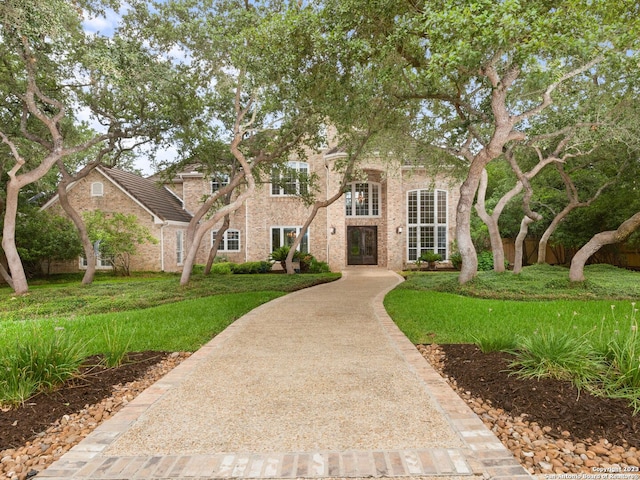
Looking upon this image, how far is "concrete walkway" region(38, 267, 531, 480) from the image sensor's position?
257 cm

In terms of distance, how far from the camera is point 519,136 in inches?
430

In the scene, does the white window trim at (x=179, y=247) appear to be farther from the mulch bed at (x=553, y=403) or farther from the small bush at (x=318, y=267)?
the mulch bed at (x=553, y=403)

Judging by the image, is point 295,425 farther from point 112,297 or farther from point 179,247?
point 179,247

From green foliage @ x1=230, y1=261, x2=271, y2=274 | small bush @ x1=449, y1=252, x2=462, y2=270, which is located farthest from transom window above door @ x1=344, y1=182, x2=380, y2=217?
green foliage @ x1=230, y1=261, x2=271, y2=274

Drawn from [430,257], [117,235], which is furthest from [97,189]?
[430,257]

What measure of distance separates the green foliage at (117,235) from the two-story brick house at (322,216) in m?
0.86

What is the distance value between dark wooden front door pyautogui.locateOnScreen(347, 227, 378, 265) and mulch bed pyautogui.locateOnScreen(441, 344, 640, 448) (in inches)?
729

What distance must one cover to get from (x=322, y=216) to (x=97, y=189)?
12046mm

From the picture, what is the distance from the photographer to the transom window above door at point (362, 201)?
74.8 feet

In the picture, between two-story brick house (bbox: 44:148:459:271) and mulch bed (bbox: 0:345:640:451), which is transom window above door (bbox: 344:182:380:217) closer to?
two-story brick house (bbox: 44:148:459:271)

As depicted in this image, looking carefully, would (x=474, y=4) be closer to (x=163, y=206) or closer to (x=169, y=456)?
(x=169, y=456)

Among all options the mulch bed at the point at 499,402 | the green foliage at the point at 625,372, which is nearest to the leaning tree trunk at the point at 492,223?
the mulch bed at the point at 499,402

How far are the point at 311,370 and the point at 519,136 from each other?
9624 millimetres

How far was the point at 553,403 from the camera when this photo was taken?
3338mm
